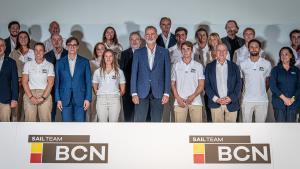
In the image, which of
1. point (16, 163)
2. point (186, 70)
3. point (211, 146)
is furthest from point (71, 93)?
point (211, 146)

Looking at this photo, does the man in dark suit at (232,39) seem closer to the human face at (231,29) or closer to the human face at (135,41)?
the human face at (231,29)

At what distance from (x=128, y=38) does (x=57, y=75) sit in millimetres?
1589

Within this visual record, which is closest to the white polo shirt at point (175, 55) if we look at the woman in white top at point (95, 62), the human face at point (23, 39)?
the woman in white top at point (95, 62)

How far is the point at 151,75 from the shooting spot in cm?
540

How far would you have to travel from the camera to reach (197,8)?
6.73 meters

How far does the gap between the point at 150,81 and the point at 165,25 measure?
1362 millimetres

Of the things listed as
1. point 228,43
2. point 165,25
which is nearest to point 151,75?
point 165,25

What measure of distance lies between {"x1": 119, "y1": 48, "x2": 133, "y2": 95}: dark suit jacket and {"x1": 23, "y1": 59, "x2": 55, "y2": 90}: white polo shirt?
1.04 metres

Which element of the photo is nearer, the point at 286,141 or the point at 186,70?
the point at 286,141

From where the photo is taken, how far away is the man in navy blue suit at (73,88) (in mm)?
5344

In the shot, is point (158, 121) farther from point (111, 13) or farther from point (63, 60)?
point (111, 13)

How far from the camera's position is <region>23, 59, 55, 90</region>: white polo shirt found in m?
5.42

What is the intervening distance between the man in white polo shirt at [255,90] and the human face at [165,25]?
54.8 inches

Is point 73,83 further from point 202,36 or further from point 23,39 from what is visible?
point 202,36
